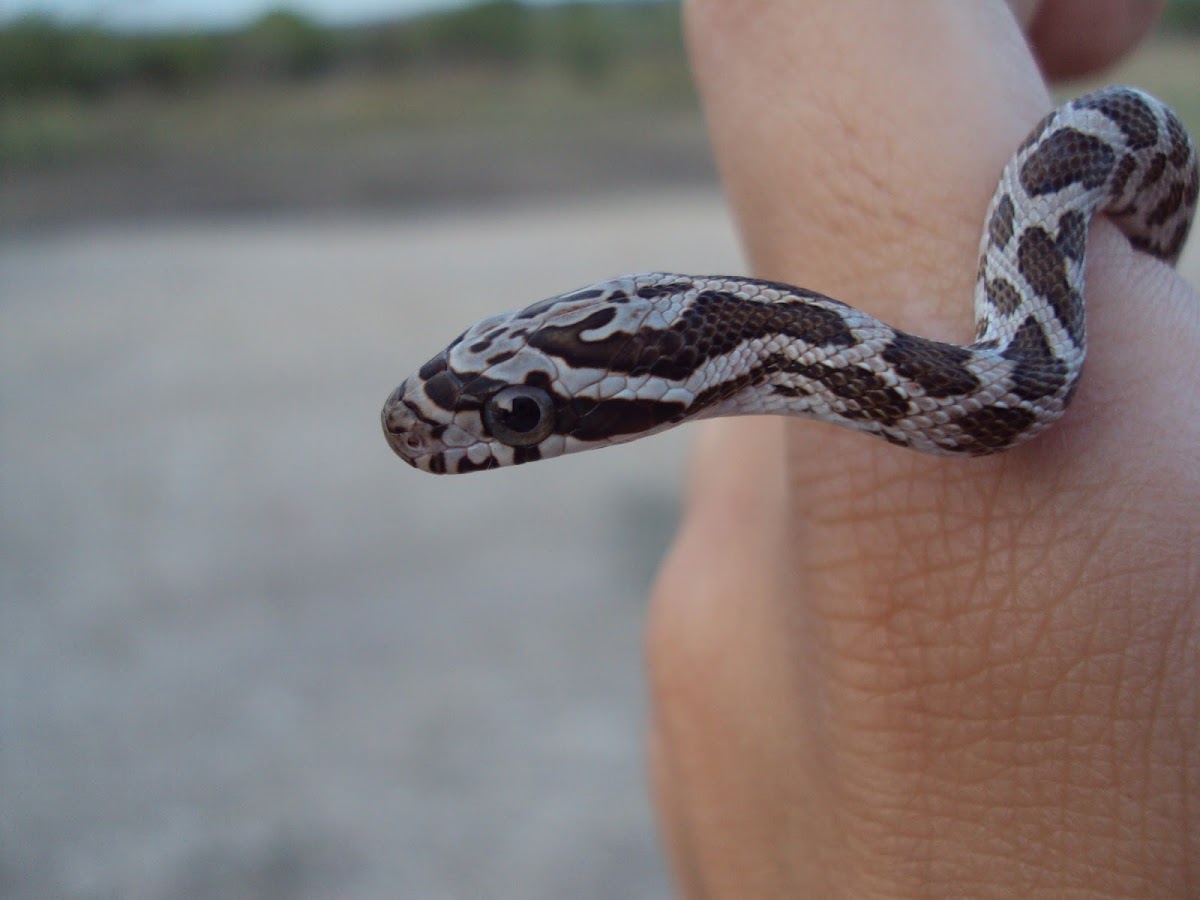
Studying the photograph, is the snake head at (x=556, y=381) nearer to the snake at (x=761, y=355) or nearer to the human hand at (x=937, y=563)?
the snake at (x=761, y=355)

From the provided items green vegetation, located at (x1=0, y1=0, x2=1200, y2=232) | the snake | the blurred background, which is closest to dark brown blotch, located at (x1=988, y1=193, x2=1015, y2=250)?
the snake

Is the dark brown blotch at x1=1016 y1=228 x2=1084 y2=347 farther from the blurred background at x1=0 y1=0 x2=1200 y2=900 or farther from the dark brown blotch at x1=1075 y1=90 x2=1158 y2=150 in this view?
the blurred background at x1=0 y1=0 x2=1200 y2=900

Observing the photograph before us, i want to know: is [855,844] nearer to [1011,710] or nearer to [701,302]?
[1011,710]

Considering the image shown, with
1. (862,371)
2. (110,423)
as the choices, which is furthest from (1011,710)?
(110,423)

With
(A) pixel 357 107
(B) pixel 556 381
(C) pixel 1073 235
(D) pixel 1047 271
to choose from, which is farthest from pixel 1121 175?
(A) pixel 357 107

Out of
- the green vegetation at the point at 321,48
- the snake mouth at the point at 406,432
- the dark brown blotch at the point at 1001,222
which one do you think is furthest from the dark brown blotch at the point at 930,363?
the green vegetation at the point at 321,48

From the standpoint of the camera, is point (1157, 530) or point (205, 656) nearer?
point (1157, 530)

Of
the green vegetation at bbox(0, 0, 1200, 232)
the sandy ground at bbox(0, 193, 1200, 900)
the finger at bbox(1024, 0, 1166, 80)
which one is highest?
the green vegetation at bbox(0, 0, 1200, 232)

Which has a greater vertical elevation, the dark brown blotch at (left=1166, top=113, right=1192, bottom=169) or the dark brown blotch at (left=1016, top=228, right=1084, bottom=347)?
the dark brown blotch at (left=1166, top=113, right=1192, bottom=169)
